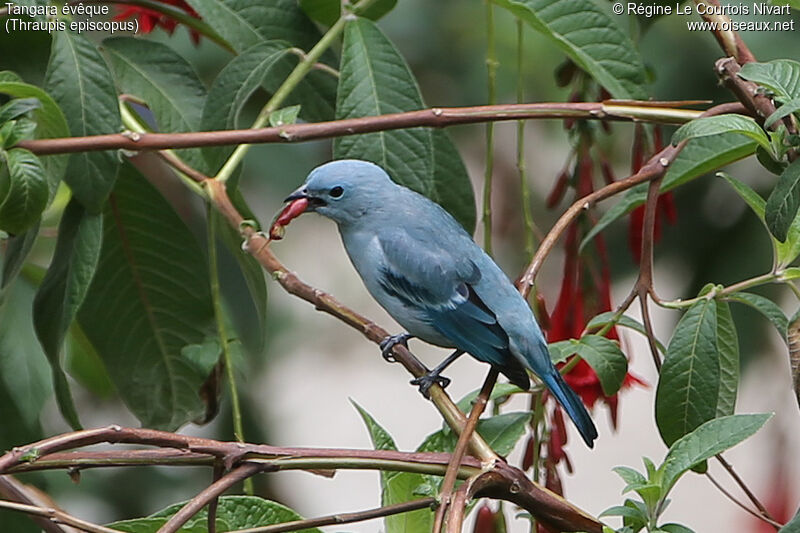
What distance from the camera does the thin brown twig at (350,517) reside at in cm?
66

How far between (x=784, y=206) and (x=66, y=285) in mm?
602

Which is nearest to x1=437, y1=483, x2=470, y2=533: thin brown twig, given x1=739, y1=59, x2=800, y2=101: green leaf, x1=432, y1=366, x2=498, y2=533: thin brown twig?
x1=432, y1=366, x2=498, y2=533: thin brown twig

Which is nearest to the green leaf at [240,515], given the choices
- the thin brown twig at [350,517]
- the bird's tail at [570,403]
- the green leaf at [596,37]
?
the thin brown twig at [350,517]

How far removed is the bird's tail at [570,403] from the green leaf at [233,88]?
364 mm

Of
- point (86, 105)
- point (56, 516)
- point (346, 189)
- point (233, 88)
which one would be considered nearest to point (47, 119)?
point (86, 105)

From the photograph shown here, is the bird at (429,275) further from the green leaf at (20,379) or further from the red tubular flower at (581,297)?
the green leaf at (20,379)

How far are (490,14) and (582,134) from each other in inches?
5.9

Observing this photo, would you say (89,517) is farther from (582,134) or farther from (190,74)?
(582,134)

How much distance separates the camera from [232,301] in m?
1.66

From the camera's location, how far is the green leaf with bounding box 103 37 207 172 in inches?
42.7

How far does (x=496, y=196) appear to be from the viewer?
198 cm

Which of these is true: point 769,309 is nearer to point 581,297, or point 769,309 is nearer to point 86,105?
point 581,297

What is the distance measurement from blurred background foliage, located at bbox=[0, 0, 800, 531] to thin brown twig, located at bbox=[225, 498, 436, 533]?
454mm

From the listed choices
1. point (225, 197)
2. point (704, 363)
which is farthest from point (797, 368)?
point (225, 197)
